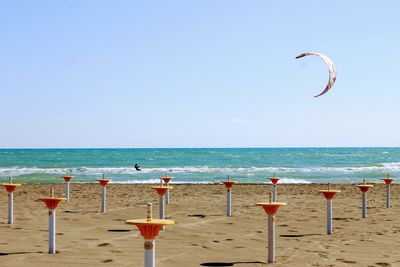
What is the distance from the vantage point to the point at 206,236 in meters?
12.7

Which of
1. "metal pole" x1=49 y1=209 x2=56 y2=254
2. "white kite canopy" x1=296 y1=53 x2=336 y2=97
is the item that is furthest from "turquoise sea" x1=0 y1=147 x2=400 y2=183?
"metal pole" x1=49 y1=209 x2=56 y2=254

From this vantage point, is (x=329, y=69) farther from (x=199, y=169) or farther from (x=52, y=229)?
(x=199, y=169)

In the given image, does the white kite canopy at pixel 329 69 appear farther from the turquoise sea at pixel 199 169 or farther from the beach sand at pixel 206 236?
the turquoise sea at pixel 199 169

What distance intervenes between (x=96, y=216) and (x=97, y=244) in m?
5.19

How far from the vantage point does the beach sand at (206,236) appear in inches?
392

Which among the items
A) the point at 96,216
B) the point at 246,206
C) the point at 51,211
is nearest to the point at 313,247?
the point at 51,211

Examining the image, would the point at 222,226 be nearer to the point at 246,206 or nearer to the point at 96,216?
the point at 96,216

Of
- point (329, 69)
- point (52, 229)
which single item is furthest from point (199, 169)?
point (52, 229)

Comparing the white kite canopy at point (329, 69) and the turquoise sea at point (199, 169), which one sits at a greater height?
the white kite canopy at point (329, 69)

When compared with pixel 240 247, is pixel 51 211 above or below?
above

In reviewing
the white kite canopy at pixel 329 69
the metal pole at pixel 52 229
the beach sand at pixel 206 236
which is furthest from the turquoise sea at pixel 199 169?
the metal pole at pixel 52 229

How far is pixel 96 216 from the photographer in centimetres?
1644

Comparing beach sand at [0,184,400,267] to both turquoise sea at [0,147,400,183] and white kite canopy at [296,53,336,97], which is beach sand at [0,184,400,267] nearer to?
white kite canopy at [296,53,336,97]

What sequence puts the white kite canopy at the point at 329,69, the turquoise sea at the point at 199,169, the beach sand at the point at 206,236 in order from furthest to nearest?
the turquoise sea at the point at 199,169, the white kite canopy at the point at 329,69, the beach sand at the point at 206,236
